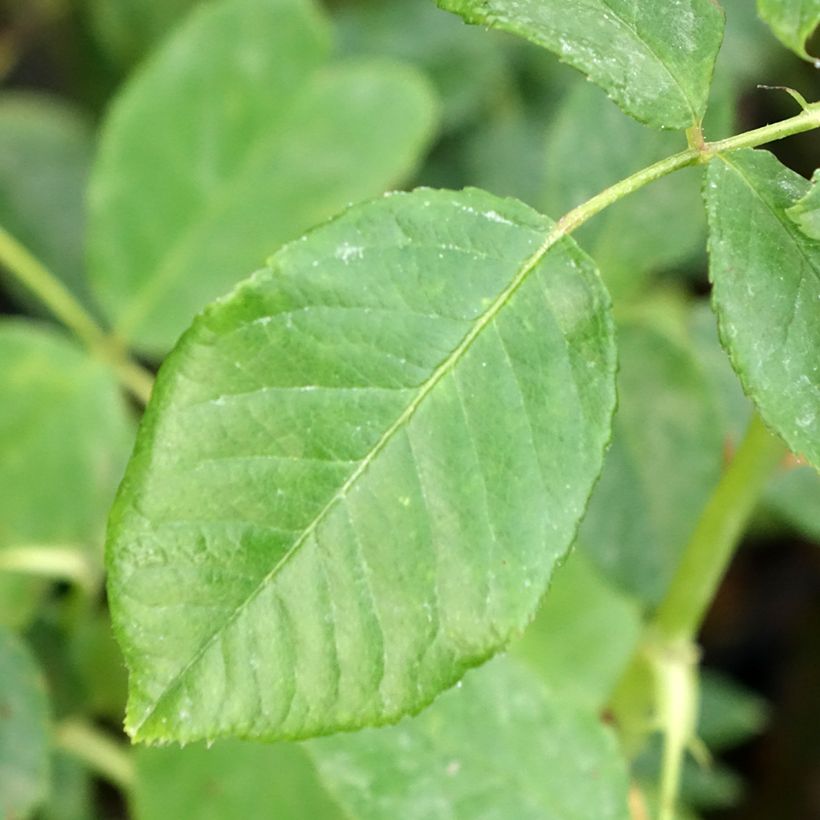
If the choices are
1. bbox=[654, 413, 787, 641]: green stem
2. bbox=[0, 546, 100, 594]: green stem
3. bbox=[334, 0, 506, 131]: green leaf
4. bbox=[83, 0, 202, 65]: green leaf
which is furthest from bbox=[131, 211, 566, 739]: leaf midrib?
bbox=[83, 0, 202, 65]: green leaf

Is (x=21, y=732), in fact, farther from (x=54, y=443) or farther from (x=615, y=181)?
(x=615, y=181)

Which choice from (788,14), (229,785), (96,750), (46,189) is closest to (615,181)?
(788,14)

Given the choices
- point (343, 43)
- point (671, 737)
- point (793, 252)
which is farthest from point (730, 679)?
point (793, 252)

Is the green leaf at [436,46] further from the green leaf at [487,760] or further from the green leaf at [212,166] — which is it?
the green leaf at [487,760]

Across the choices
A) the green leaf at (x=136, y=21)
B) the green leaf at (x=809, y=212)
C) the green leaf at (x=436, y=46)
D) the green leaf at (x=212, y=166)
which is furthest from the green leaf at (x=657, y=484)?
the green leaf at (x=136, y=21)

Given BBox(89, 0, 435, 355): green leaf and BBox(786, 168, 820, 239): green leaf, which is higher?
BBox(786, 168, 820, 239): green leaf

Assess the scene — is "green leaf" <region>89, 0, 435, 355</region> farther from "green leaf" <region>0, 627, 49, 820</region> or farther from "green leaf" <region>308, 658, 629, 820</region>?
"green leaf" <region>308, 658, 629, 820</region>

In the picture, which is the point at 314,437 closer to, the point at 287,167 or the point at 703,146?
the point at 703,146
